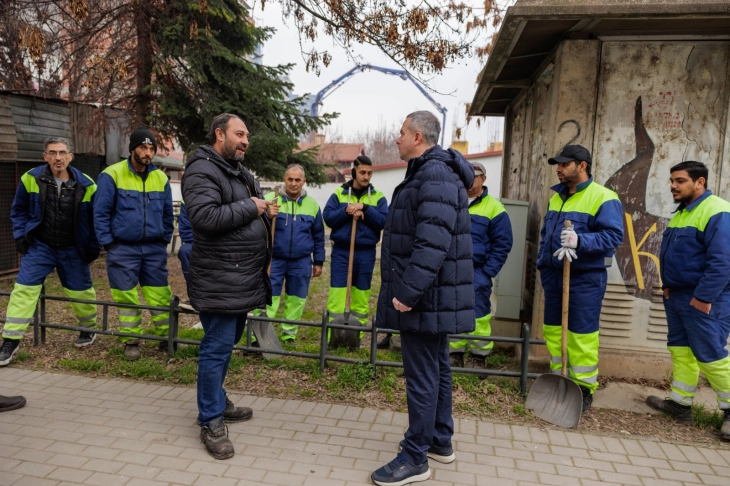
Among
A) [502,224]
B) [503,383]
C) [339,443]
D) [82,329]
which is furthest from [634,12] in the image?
[82,329]

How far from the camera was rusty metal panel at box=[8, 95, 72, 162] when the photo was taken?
886 cm

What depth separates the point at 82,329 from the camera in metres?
5.25

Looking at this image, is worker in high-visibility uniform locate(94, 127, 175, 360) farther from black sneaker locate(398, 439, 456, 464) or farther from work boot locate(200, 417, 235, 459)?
black sneaker locate(398, 439, 456, 464)

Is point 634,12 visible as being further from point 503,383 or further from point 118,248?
point 118,248

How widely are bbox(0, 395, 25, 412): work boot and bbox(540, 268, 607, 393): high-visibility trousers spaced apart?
4181mm

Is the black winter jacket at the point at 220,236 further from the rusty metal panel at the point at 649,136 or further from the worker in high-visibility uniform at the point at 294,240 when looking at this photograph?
the rusty metal panel at the point at 649,136

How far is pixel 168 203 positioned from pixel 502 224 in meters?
3.25

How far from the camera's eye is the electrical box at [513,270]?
563cm

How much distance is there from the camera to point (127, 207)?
4.89 metres

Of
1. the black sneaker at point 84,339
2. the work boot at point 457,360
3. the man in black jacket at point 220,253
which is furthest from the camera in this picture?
the black sneaker at point 84,339

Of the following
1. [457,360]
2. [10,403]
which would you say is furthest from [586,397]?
[10,403]

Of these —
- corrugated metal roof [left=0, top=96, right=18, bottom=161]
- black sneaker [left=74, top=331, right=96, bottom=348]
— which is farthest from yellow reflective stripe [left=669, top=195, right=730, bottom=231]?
corrugated metal roof [left=0, top=96, right=18, bottom=161]

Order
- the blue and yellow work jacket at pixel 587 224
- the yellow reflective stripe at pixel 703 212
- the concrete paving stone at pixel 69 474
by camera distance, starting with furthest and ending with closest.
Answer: the blue and yellow work jacket at pixel 587 224, the yellow reflective stripe at pixel 703 212, the concrete paving stone at pixel 69 474

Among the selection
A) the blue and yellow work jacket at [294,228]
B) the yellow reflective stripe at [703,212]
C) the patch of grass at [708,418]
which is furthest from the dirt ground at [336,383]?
the yellow reflective stripe at [703,212]
